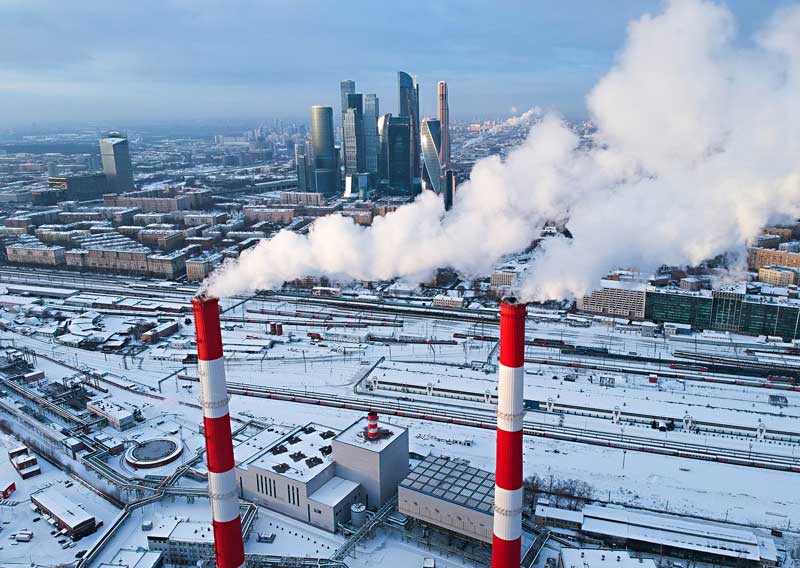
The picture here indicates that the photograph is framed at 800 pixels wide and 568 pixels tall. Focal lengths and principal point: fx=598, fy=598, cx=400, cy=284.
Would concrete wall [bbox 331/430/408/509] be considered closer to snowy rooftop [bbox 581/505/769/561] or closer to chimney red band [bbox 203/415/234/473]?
chimney red band [bbox 203/415/234/473]

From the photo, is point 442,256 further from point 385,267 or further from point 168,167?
point 168,167

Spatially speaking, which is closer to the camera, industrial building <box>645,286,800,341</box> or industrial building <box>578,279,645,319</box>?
industrial building <box>645,286,800,341</box>

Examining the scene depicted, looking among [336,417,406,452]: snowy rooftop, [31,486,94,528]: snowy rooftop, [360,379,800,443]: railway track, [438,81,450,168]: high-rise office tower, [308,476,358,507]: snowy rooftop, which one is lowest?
[360,379,800,443]: railway track

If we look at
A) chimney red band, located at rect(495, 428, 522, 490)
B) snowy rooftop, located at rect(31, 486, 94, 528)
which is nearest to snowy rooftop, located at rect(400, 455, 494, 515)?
chimney red band, located at rect(495, 428, 522, 490)

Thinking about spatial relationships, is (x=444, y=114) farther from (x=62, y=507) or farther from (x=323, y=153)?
(x=62, y=507)

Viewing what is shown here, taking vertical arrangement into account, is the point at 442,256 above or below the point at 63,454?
above

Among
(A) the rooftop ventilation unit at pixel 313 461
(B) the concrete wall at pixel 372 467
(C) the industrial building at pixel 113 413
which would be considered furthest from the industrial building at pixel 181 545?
(C) the industrial building at pixel 113 413

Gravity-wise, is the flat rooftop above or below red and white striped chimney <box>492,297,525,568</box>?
below

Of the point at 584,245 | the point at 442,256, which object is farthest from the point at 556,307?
the point at 584,245
